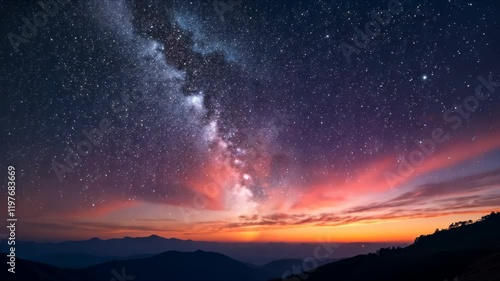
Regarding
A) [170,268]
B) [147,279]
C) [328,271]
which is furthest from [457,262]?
[170,268]

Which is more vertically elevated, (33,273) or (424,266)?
(424,266)

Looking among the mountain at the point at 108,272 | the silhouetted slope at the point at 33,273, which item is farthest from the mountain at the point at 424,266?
the mountain at the point at 108,272

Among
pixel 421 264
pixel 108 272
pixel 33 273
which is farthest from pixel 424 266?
pixel 108 272

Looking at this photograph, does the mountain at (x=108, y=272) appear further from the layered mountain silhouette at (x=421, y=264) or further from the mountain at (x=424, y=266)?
the mountain at (x=424, y=266)

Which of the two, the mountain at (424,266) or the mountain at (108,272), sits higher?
the mountain at (424,266)

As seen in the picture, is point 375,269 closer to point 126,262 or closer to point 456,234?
point 456,234

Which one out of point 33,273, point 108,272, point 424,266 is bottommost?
point 108,272

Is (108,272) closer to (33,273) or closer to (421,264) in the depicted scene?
(33,273)

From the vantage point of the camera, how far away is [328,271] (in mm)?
54844

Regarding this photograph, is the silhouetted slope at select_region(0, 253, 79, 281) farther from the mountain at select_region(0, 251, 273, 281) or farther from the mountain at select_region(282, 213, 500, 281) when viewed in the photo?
the mountain at select_region(282, 213, 500, 281)

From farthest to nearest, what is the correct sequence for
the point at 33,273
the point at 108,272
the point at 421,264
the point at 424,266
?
the point at 108,272 → the point at 33,273 → the point at 421,264 → the point at 424,266

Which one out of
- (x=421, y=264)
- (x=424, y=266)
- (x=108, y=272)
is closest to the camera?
(x=424, y=266)

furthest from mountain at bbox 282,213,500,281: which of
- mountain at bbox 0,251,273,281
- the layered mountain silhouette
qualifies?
mountain at bbox 0,251,273,281

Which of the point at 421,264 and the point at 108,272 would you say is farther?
the point at 108,272
